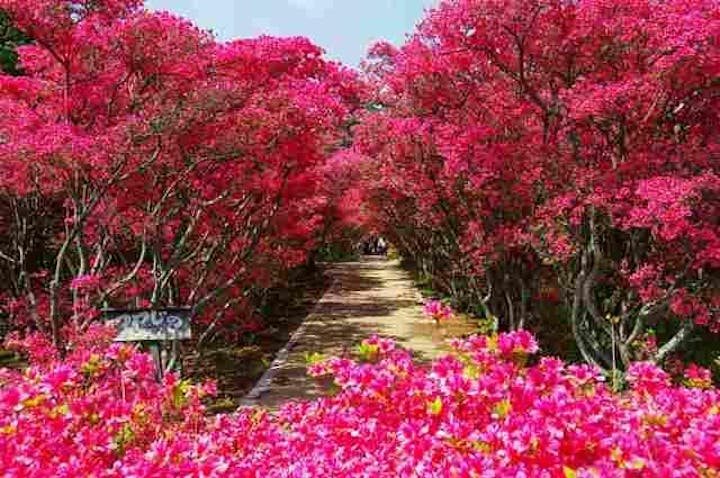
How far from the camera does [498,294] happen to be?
36.6ft

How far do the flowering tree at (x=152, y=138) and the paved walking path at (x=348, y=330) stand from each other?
53.1 inches

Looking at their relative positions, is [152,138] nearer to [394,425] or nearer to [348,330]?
[394,425]

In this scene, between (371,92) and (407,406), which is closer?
(407,406)

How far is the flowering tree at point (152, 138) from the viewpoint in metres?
5.88

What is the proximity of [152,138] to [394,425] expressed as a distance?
169 inches

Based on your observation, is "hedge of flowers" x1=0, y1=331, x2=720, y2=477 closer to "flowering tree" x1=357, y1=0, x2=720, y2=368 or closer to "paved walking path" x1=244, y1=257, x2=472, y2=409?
"flowering tree" x1=357, y1=0, x2=720, y2=368

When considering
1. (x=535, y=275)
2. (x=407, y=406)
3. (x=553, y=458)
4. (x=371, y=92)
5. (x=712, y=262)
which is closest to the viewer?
(x=553, y=458)

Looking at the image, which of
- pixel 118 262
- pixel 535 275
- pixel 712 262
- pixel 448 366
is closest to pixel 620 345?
pixel 712 262

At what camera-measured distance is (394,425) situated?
2.94 m

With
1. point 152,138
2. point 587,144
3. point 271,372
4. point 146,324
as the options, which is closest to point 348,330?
point 271,372

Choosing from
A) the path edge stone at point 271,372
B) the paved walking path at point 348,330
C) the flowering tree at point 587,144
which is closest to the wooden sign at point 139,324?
the path edge stone at point 271,372

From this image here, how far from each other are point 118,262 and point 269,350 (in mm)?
2705

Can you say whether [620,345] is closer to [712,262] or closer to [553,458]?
[712,262]

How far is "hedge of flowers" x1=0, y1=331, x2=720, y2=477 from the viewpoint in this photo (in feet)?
7.17
